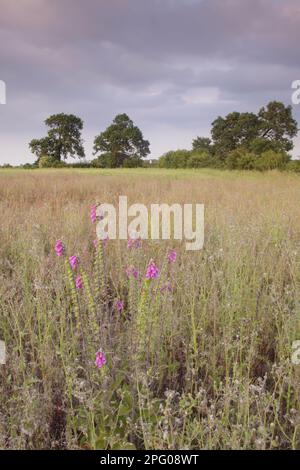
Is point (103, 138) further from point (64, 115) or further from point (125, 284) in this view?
point (125, 284)

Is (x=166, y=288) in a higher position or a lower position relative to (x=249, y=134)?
lower

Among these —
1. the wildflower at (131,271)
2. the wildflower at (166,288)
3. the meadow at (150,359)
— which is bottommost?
the meadow at (150,359)

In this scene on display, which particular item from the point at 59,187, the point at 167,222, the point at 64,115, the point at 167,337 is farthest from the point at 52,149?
the point at 167,337

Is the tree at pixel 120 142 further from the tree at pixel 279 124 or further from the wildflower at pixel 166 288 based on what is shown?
the wildflower at pixel 166 288

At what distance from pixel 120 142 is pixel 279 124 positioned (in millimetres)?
17429

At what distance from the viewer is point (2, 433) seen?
1604 millimetres

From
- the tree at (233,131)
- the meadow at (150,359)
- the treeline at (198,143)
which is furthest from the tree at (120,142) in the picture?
the meadow at (150,359)

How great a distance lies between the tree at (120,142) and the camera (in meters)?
41.6

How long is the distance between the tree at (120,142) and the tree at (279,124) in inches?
552

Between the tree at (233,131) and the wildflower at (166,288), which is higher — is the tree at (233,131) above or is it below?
above

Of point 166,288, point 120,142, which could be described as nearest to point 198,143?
point 120,142

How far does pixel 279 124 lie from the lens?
112 ft

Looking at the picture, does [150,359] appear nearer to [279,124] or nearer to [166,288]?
[166,288]
